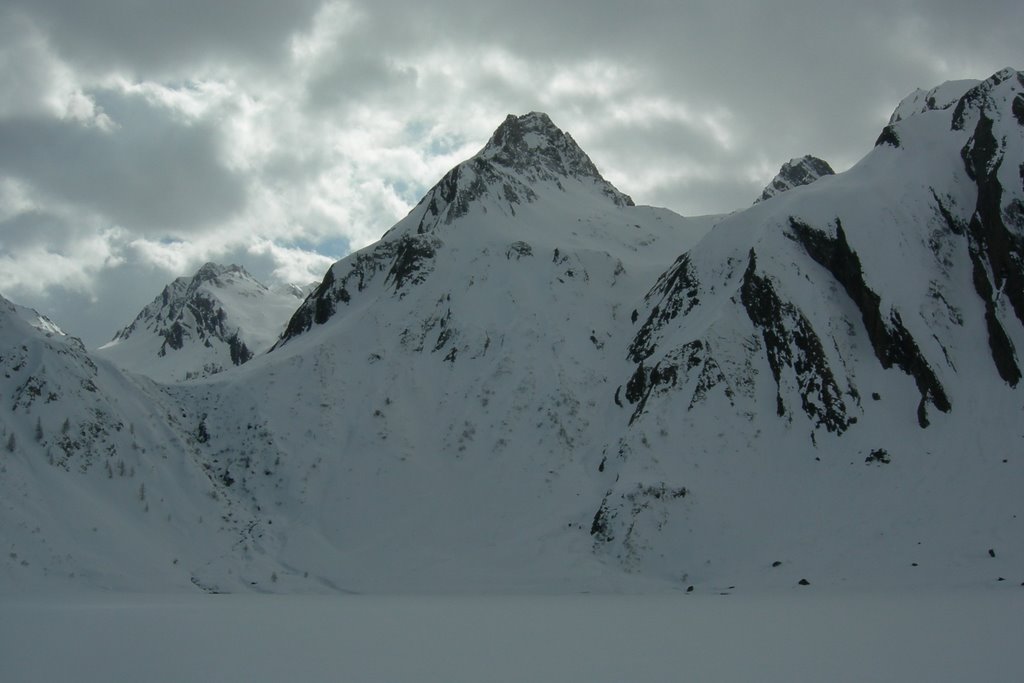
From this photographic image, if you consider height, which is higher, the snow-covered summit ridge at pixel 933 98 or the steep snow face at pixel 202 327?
the snow-covered summit ridge at pixel 933 98

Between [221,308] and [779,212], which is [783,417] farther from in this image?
[221,308]

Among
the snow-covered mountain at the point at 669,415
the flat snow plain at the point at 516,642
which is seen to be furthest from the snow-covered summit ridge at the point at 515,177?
the flat snow plain at the point at 516,642

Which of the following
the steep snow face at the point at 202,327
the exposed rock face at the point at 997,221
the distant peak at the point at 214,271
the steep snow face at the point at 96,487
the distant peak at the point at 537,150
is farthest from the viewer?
the distant peak at the point at 214,271

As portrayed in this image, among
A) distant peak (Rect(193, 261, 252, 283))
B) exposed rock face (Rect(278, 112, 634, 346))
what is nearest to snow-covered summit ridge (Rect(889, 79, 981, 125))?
exposed rock face (Rect(278, 112, 634, 346))

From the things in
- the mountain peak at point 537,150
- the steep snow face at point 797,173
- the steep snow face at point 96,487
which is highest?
the steep snow face at point 797,173

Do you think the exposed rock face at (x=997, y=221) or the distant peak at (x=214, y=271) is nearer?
the exposed rock face at (x=997, y=221)

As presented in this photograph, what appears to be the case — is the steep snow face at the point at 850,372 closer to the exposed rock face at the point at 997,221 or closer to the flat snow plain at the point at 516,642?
the exposed rock face at the point at 997,221

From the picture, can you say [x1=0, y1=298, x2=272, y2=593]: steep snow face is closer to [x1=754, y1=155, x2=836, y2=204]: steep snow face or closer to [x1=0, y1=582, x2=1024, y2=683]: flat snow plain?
[x1=0, y1=582, x2=1024, y2=683]: flat snow plain

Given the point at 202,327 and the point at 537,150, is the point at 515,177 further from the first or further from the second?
the point at 202,327
